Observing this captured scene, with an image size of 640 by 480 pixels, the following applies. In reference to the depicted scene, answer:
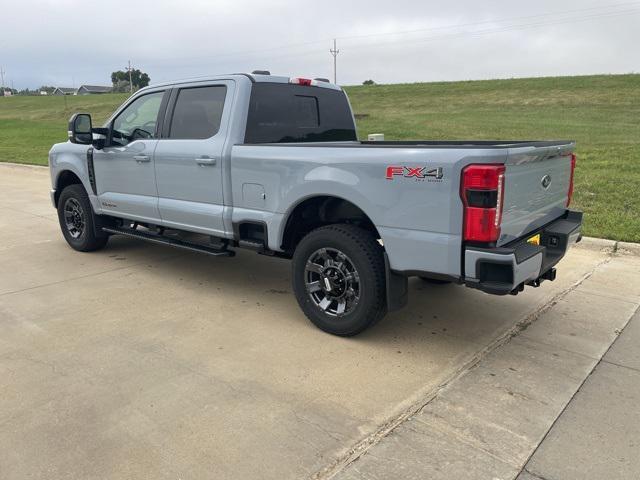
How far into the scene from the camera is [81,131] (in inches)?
229

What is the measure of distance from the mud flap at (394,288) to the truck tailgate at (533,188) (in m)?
0.76

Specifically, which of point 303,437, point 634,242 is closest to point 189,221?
point 303,437

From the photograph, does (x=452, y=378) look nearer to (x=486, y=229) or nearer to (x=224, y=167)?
(x=486, y=229)

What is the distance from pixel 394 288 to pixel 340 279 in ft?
1.51

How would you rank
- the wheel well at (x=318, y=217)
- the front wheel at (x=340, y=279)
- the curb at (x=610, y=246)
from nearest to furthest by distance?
the front wheel at (x=340, y=279) < the wheel well at (x=318, y=217) < the curb at (x=610, y=246)

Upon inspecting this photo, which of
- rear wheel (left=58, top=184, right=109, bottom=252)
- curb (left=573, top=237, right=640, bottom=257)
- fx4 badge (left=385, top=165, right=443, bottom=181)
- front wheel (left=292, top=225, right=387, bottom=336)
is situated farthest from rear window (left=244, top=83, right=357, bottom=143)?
curb (left=573, top=237, right=640, bottom=257)

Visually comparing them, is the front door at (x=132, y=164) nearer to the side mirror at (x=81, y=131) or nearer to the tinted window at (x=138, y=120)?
the tinted window at (x=138, y=120)

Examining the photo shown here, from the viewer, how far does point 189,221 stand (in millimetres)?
5078

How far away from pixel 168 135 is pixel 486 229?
3.25 meters

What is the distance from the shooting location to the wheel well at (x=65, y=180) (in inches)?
261

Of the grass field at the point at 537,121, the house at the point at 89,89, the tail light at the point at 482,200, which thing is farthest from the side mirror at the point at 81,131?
the house at the point at 89,89

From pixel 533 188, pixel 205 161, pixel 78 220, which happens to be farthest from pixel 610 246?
pixel 78 220

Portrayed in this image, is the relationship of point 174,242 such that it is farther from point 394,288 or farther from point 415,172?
point 415,172

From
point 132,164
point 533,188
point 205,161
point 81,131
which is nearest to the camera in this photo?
point 533,188
